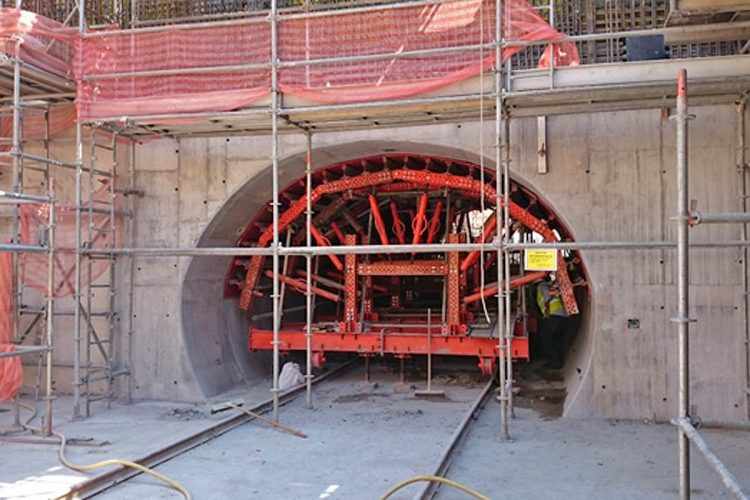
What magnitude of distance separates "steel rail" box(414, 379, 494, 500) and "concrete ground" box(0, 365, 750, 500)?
0.29ft

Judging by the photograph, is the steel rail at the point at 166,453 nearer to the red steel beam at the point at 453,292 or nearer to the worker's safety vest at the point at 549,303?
the red steel beam at the point at 453,292

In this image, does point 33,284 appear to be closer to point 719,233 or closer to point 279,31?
point 279,31

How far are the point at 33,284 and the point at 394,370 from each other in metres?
6.26

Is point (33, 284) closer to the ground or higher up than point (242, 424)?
higher up

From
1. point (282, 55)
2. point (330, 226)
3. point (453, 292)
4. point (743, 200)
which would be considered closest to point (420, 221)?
point (453, 292)

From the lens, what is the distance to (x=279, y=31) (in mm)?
8461

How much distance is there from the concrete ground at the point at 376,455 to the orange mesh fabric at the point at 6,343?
0.67 metres

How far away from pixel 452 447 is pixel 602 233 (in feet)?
11.0

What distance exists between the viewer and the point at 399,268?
37.3ft

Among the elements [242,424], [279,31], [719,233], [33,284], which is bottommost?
Answer: [242,424]

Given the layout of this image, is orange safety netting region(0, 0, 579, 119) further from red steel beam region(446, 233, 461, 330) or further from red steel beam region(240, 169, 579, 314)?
red steel beam region(446, 233, 461, 330)

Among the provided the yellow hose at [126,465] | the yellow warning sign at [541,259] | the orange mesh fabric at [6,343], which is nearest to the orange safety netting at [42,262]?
the orange mesh fabric at [6,343]

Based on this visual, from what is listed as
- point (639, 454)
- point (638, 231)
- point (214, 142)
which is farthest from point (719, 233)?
point (214, 142)

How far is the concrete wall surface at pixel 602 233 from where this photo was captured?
Result: 8.27 metres
